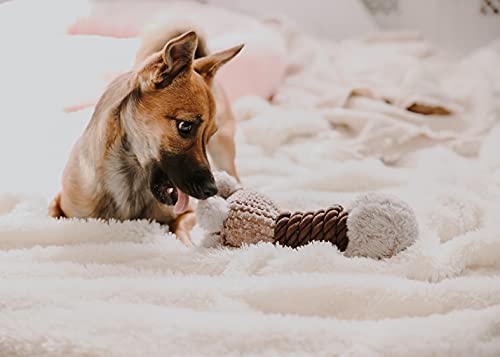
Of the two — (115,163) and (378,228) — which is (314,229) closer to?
(378,228)

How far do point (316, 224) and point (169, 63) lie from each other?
0.34m

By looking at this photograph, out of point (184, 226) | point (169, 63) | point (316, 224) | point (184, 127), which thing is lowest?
point (184, 226)

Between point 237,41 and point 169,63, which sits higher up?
point 169,63

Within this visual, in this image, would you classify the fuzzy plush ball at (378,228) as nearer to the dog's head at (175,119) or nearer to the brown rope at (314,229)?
the brown rope at (314,229)

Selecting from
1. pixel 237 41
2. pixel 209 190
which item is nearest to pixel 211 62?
pixel 209 190

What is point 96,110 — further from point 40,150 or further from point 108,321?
point 108,321

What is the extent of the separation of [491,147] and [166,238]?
40.0 inches

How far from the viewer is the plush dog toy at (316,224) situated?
35.4 inches

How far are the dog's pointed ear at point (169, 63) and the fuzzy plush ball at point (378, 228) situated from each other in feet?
1.16

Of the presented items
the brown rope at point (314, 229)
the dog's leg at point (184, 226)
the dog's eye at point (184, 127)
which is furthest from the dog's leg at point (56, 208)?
the brown rope at point (314, 229)

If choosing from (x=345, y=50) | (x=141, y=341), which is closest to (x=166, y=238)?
(x=141, y=341)

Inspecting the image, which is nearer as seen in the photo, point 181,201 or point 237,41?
point 181,201

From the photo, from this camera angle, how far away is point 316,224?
94 cm

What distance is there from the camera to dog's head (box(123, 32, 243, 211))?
36.7 inches
